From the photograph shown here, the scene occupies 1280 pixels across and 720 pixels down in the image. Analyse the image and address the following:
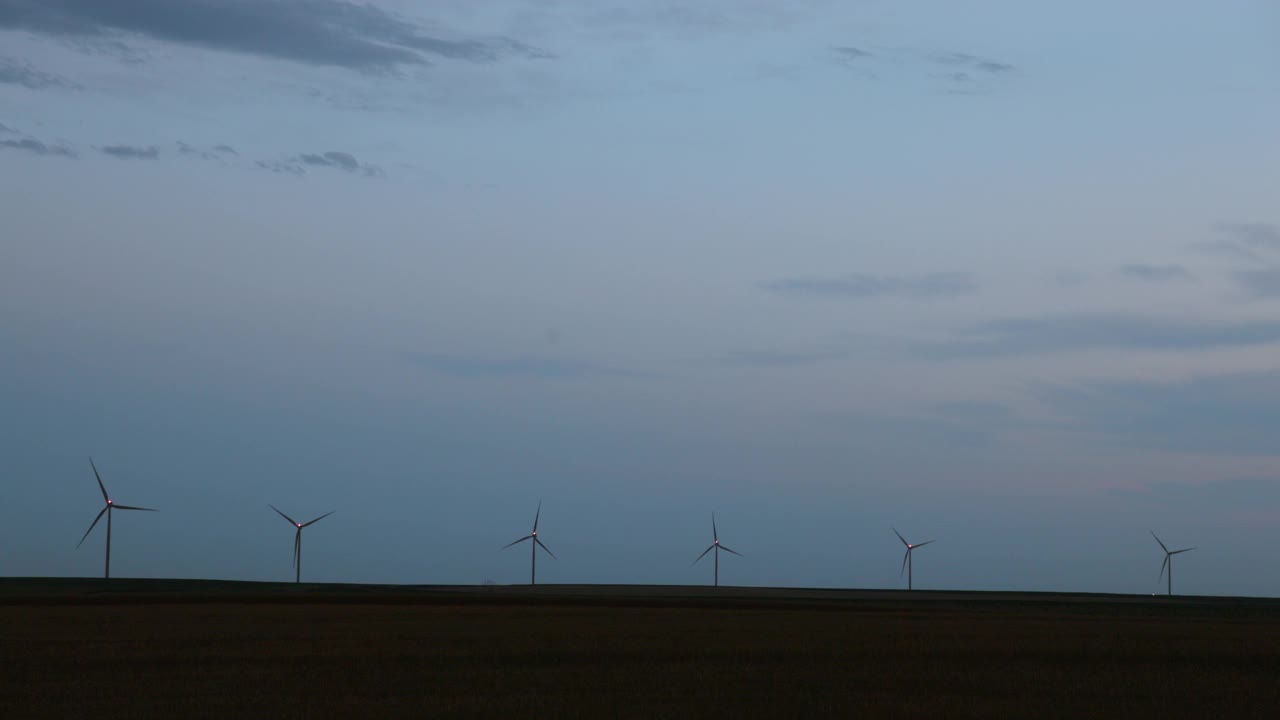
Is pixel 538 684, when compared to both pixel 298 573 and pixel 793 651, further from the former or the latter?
pixel 298 573

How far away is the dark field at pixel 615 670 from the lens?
36500 millimetres

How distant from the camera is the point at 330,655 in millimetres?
51250

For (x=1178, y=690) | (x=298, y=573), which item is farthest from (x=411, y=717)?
(x=298, y=573)

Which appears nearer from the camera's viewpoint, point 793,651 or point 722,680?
point 722,680

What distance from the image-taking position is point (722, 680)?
43219mm

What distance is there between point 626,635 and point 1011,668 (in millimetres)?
21390

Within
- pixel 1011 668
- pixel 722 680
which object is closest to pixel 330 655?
pixel 722 680

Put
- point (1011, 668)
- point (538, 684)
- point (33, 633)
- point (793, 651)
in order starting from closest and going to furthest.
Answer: point (538, 684) < point (1011, 668) < point (793, 651) < point (33, 633)

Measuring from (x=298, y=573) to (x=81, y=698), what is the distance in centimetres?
15958

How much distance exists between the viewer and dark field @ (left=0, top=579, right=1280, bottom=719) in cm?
3650

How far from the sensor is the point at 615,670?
153 feet

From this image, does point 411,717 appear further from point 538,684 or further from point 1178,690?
point 1178,690

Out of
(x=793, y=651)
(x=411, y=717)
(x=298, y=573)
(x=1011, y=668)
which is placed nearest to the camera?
(x=411, y=717)

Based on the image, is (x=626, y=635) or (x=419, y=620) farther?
(x=419, y=620)
